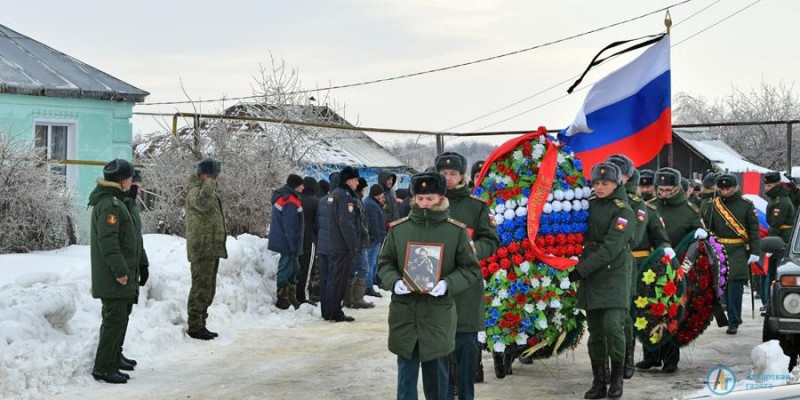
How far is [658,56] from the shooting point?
1202cm

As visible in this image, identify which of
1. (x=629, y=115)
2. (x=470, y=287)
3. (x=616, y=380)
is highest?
(x=629, y=115)

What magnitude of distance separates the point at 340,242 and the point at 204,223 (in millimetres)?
2638

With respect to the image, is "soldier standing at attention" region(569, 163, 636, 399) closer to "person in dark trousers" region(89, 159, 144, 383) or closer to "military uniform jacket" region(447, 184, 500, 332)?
"military uniform jacket" region(447, 184, 500, 332)

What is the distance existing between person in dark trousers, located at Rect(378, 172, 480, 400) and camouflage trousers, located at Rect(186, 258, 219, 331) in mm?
5480

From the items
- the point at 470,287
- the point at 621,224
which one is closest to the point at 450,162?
the point at 470,287

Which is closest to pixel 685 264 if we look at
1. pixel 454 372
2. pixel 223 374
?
pixel 454 372

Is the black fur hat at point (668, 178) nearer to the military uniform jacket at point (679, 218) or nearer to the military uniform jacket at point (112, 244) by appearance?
the military uniform jacket at point (679, 218)

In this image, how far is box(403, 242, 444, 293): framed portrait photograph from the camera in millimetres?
7090

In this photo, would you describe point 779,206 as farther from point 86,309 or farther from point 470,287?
point 86,309

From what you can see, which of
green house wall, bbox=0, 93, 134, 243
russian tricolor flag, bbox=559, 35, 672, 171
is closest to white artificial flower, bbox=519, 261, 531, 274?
russian tricolor flag, bbox=559, 35, 672, 171

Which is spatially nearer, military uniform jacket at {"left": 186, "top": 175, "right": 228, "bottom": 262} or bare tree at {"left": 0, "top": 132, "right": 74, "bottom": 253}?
military uniform jacket at {"left": 186, "top": 175, "right": 228, "bottom": 262}

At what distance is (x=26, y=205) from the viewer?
14.9 metres

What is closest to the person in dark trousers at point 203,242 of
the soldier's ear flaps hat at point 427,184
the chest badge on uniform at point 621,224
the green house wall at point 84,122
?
the chest badge on uniform at point 621,224

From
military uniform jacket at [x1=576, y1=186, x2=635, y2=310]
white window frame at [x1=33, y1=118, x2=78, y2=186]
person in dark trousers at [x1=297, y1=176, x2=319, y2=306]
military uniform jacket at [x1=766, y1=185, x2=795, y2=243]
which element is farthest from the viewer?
white window frame at [x1=33, y1=118, x2=78, y2=186]
